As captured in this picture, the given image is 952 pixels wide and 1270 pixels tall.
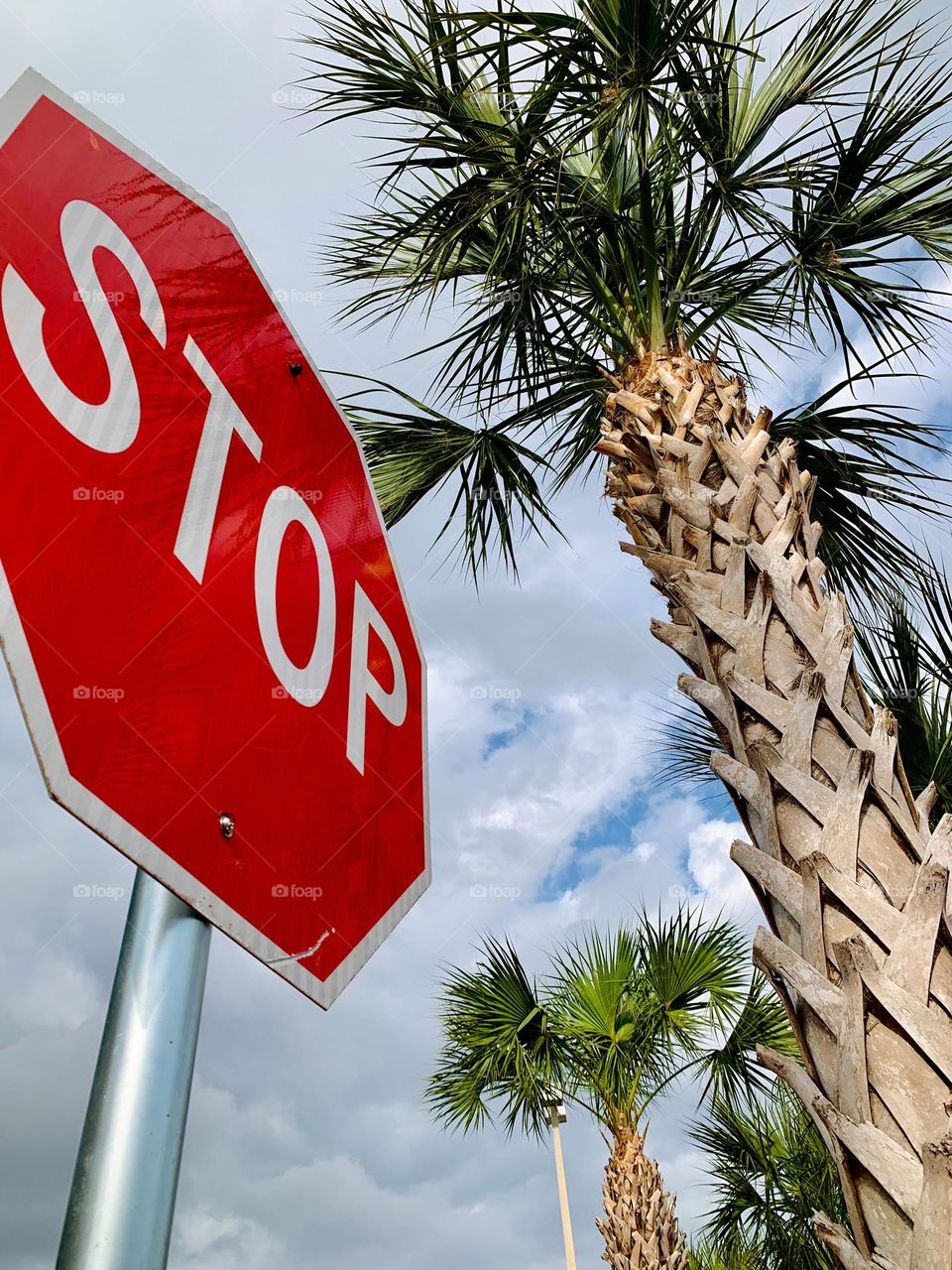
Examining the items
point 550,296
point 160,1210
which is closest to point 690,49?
point 550,296

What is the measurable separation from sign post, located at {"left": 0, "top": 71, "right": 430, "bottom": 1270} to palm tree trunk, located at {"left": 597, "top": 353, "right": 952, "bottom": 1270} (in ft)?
3.72

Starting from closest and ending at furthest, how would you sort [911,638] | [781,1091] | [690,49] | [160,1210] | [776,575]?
[160,1210], [776,575], [690,49], [911,638], [781,1091]

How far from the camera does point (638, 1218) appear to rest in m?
6.36

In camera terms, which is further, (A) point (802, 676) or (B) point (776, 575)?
(B) point (776, 575)

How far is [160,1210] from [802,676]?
202cm

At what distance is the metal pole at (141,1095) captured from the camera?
0.63 meters

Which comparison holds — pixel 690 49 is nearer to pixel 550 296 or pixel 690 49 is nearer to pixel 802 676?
pixel 550 296

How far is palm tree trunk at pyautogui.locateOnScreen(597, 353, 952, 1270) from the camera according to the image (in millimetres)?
1746

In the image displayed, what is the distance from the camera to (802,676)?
2.35m
